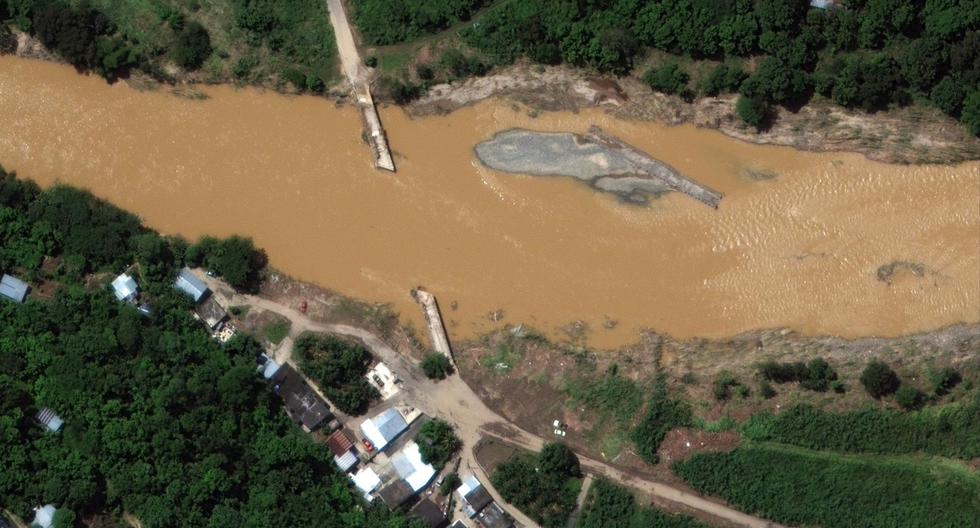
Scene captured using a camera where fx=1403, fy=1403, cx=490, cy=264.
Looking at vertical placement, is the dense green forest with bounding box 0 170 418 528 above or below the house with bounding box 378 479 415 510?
above

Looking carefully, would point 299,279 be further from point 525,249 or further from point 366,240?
point 525,249

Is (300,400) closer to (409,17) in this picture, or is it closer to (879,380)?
(409,17)

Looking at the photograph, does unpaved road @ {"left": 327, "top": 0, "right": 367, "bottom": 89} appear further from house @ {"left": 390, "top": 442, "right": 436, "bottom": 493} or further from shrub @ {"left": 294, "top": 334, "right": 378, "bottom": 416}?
house @ {"left": 390, "top": 442, "right": 436, "bottom": 493}

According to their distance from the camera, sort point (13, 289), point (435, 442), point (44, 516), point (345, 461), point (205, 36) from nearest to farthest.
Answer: point (44, 516) < point (435, 442) < point (345, 461) < point (13, 289) < point (205, 36)

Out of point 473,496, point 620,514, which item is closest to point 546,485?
point 473,496

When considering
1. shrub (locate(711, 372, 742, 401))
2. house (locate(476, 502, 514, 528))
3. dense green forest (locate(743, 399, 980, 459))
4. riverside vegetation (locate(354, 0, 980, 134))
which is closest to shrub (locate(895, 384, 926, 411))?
dense green forest (locate(743, 399, 980, 459))

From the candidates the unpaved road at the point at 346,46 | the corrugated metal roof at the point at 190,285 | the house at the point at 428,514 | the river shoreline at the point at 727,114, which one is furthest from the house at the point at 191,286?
the house at the point at 428,514

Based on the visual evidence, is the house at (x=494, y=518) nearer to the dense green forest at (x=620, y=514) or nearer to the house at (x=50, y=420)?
the dense green forest at (x=620, y=514)
